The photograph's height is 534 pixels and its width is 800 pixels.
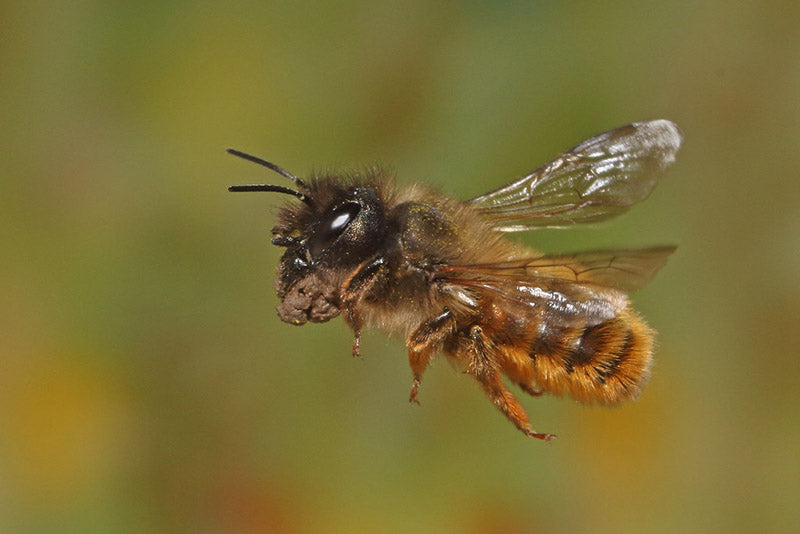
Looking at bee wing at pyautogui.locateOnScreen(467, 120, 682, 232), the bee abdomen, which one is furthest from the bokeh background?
the bee abdomen

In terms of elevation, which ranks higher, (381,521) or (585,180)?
(585,180)

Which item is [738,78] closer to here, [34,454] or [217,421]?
[217,421]

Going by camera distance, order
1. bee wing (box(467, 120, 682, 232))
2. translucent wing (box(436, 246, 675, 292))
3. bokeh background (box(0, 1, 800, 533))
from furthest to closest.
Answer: bokeh background (box(0, 1, 800, 533))
bee wing (box(467, 120, 682, 232))
translucent wing (box(436, 246, 675, 292))

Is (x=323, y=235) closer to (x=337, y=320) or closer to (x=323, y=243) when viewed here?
(x=323, y=243)

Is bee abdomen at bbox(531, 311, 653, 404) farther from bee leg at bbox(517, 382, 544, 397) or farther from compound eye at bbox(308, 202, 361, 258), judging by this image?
compound eye at bbox(308, 202, 361, 258)

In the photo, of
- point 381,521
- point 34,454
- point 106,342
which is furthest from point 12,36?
point 381,521

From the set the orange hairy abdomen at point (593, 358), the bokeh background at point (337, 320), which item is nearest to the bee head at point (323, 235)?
the orange hairy abdomen at point (593, 358)
